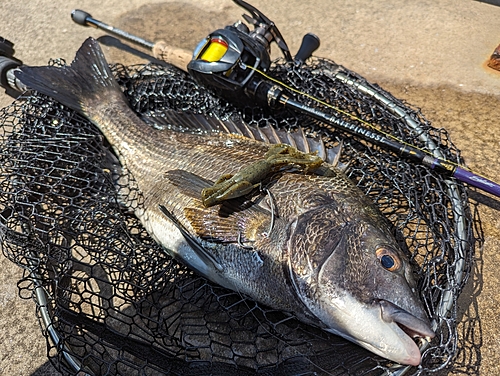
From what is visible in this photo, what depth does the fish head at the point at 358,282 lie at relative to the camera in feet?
5.33

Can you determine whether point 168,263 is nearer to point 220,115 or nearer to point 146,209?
point 146,209

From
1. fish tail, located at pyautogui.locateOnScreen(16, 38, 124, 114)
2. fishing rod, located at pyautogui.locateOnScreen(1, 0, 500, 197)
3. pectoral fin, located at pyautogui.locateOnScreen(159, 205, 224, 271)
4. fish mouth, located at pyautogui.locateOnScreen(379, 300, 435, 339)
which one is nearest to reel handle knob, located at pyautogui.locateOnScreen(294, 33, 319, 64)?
fishing rod, located at pyautogui.locateOnScreen(1, 0, 500, 197)

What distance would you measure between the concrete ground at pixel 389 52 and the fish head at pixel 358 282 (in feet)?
2.42

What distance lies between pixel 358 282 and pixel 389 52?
116 inches

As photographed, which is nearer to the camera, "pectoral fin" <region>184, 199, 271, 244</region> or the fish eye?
the fish eye

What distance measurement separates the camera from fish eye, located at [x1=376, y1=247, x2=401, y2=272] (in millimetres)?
1780

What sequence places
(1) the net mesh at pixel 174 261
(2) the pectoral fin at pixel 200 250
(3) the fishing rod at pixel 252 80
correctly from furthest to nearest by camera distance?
(3) the fishing rod at pixel 252 80 → (2) the pectoral fin at pixel 200 250 → (1) the net mesh at pixel 174 261

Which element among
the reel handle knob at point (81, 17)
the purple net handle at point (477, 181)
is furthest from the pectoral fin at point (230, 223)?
the reel handle knob at point (81, 17)

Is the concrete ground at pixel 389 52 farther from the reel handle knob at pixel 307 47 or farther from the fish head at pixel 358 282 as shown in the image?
the reel handle knob at pixel 307 47

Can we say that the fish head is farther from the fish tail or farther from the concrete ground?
the fish tail

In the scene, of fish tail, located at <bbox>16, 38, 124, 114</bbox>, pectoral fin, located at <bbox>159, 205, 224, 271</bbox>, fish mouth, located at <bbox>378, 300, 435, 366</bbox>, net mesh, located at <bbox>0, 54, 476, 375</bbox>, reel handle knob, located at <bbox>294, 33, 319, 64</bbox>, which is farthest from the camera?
reel handle knob, located at <bbox>294, 33, 319, 64</bbox>

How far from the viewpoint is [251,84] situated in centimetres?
270

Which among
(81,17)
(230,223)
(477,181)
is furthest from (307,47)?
(81,17)

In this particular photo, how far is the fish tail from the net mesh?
14cm
